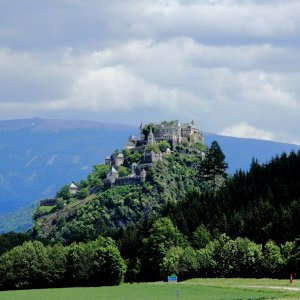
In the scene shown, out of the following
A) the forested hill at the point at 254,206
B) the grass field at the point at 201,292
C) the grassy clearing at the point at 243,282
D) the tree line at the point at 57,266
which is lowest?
the grass field at the point at 201,292

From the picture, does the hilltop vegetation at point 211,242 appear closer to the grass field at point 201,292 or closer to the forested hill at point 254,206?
the forested hill at point 254,206

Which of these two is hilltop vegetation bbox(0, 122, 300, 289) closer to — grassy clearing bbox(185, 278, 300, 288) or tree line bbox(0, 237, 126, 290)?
tree line bbox(0, 237, 126, 290)

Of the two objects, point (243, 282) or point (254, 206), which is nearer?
point (243, 282)

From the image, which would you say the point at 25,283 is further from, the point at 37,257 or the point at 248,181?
the point at 248,181

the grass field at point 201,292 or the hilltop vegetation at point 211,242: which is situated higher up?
the hilltop vegetation at point 211,242

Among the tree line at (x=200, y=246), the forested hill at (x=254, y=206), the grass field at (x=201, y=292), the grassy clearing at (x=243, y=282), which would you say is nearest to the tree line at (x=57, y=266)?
the tree line at (x=200, y=246)

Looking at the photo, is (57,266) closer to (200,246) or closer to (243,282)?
(200,246)

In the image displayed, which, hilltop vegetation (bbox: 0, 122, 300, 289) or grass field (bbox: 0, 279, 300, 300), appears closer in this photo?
grass field (bbox: 0, 279, 300, 300)

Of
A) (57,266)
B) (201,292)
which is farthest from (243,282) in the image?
(57,266)

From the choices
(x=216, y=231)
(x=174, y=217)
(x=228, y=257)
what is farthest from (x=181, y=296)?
(x=174, y=217)

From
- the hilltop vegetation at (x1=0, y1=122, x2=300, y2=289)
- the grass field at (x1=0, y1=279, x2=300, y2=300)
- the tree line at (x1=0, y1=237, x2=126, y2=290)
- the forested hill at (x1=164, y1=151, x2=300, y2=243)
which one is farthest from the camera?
the forested hill at (x1=164, y1=151, x2=300, y2=243)

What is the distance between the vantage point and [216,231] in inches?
6230

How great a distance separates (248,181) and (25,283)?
204 ft

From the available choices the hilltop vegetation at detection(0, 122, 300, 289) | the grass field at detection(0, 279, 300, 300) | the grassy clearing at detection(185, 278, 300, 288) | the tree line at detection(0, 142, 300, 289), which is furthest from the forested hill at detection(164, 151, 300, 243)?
the grass field at detection(0, 279, 300, 300)
